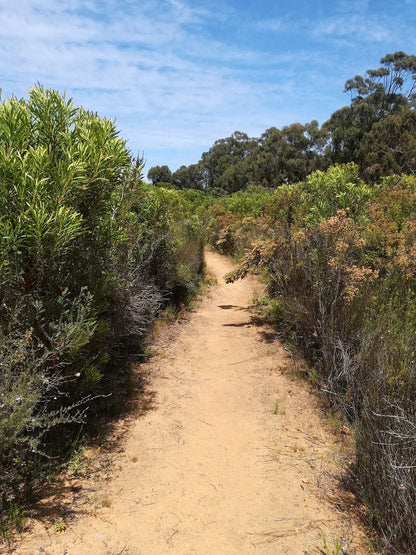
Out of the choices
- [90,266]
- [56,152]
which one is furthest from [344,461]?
[56,152]

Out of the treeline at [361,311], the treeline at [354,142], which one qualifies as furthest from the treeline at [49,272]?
the treeline at [354,142]

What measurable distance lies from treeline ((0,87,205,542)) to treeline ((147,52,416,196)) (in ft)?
84.6

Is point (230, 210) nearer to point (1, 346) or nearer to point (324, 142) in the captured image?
point (1, 346)

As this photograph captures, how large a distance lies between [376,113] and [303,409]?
141 ft

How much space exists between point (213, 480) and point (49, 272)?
8.40 ft

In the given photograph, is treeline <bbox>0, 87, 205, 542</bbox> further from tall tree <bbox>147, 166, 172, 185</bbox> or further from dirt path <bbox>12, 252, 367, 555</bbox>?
tall tree <bbox>147, 166, 172, 185</bbox>

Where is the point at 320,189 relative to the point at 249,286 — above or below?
above

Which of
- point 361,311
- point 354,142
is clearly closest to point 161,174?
point 354,142

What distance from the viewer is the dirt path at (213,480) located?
2.93 meters

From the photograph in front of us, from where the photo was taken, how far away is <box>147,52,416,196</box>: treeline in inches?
1297

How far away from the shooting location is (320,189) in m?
7.83

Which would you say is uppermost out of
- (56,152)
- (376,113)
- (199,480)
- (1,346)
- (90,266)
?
(376,113)

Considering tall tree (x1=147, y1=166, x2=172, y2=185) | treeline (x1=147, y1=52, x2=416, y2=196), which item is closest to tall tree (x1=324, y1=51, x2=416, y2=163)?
treeline (x1=147, y1=52, x2=416, y2=196)

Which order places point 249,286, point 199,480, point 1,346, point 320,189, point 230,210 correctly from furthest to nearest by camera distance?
point 230,210 → point 249,286 → point 320,189 → point 199,480 → point 1,346
